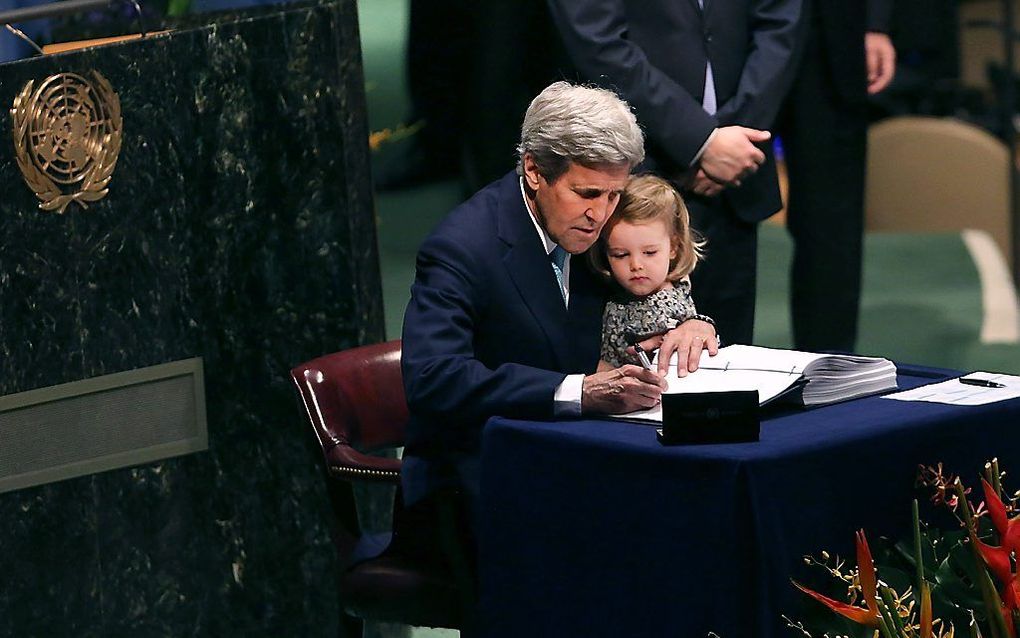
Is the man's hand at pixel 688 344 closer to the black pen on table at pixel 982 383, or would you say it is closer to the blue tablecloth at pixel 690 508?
the blue tablecloth at pixel 690 508

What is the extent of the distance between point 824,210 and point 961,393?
6.88ft

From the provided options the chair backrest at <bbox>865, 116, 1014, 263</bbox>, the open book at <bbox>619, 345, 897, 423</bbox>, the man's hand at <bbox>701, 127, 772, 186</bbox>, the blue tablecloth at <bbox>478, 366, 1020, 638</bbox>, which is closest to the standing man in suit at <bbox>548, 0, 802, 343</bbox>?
the man's hand at <bbox>701, 127, 772, 186</bbox>

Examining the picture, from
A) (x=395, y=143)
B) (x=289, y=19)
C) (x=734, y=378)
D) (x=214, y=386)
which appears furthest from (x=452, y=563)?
(x=395, y=143)

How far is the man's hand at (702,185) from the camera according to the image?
3.57 metres

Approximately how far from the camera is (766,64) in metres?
3.71

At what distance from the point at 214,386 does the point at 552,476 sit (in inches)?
45.7

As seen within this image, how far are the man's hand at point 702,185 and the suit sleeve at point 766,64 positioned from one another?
165 mm

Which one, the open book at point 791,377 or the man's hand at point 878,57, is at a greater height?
the man's hand at point 878,57

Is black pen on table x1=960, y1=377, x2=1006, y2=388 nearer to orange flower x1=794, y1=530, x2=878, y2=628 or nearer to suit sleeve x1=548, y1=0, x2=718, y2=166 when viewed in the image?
orange flower x1=794, y1=530, x2=878, y2=628

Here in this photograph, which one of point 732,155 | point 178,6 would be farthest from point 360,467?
point 178,6

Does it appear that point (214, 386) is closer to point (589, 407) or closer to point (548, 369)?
point (548, 369)

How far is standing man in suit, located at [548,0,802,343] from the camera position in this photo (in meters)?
3.52

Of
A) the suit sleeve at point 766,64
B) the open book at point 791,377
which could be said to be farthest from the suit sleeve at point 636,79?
the open book at point 791,377

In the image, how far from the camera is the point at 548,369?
2783 mm
